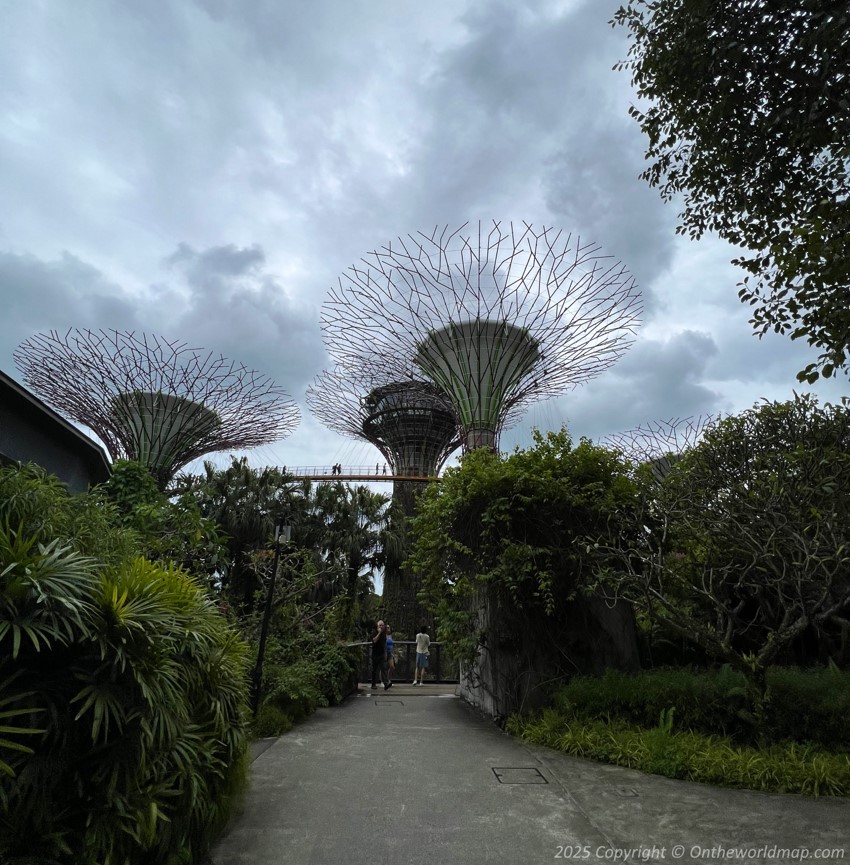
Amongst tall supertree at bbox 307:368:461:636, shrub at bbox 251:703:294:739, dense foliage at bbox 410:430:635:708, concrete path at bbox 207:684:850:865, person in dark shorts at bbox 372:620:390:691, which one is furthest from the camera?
tall supertree at bbox 307:368:461:636

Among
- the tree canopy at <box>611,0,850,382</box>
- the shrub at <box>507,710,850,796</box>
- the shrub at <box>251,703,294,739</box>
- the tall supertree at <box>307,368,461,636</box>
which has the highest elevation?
the tall supertree at <box>307,368,461,636</box>

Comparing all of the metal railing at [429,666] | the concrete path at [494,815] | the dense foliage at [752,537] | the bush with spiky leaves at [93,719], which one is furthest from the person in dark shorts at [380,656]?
the bush with spiky leaves at [93,719]

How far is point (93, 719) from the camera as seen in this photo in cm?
340

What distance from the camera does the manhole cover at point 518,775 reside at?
6.11 meters

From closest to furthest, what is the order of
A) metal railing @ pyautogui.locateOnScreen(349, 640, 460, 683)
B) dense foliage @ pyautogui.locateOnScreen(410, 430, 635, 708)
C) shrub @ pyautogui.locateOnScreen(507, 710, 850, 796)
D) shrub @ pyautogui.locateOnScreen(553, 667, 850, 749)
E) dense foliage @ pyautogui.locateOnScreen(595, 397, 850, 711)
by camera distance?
shrub @ pyautogui.locateOnScreen(507, 710, 850, 796), shrub @ pyautogui.locateOnScreen(553, 667, 850, 749), dense foliage @ pyautogui.locateOnScreen(595, 397, 850, 711), dense foliage @ pyautogui.locateOnScreen(410, 430, 635, 708), metal railing @ pyautogui.locateOnScreen(349, 640, 460, 683)

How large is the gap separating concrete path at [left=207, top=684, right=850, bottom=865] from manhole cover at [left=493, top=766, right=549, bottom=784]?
20 millimetres

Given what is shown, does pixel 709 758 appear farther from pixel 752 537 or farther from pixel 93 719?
pixel 93 719

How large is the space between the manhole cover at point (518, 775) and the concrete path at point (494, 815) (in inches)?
0.8

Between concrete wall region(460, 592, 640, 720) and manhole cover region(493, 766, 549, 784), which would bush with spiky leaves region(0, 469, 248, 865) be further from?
concrete wall region(460, 592, 640, 720)

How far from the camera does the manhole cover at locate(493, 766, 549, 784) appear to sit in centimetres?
611

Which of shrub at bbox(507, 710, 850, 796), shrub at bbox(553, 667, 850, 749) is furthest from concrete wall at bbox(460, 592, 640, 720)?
shrub at bbox(507, 710, 850, 796)

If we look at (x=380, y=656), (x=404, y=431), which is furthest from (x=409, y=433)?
(x=380, y=656)

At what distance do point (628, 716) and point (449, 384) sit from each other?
15.7m

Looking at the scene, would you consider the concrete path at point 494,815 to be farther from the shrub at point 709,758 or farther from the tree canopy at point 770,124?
the tree canopy at point 770,124
